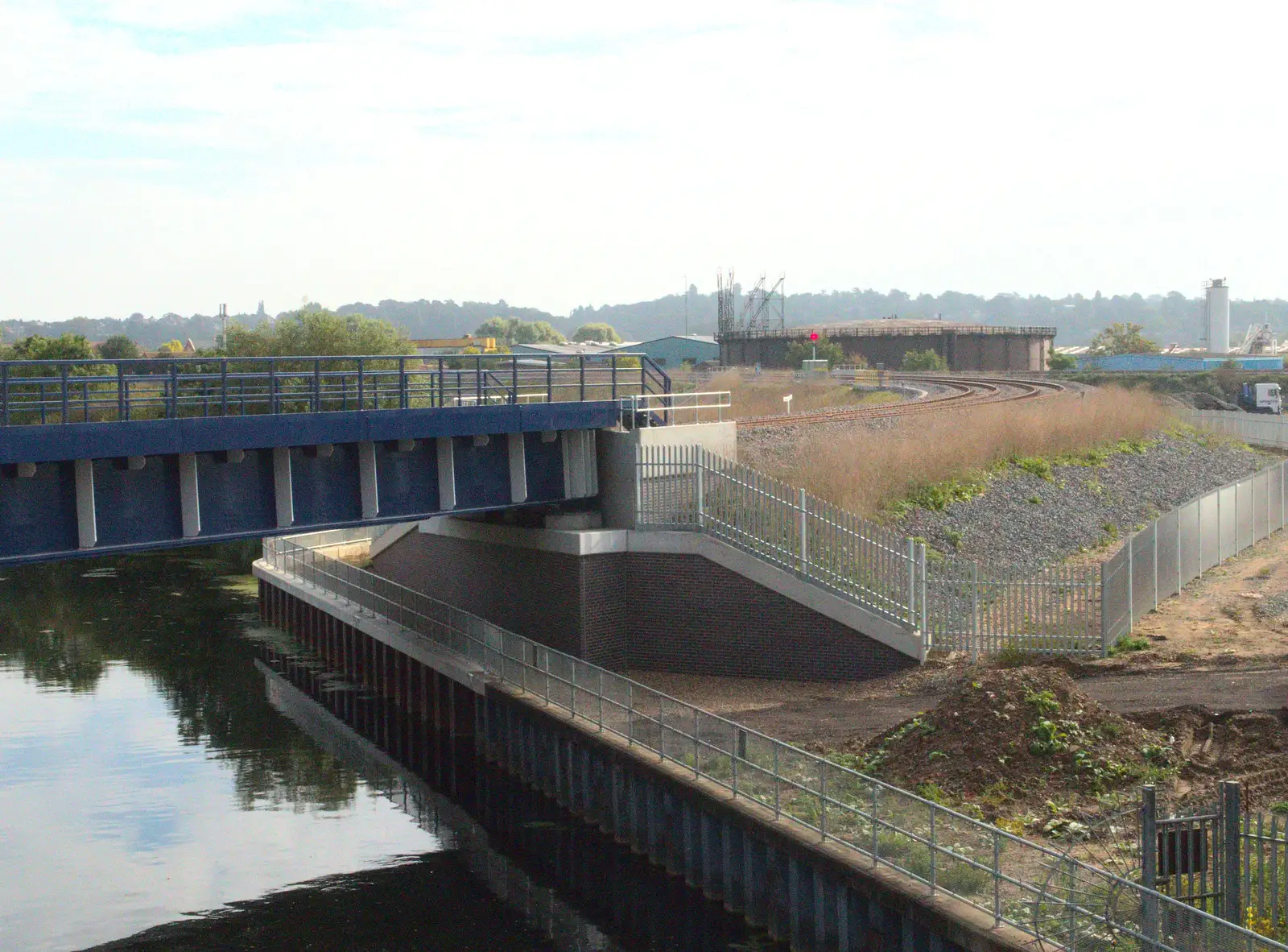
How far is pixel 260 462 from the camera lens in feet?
83.6

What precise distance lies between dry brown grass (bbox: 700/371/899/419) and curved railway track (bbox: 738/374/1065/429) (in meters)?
3.44

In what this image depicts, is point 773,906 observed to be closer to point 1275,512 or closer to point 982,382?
point 1275,512

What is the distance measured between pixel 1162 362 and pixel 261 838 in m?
134

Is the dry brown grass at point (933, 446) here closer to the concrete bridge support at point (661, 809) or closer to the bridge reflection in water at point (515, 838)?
the concrete bridge support at point (661, 809)

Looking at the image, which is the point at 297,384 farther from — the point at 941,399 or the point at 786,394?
the point at 941,399

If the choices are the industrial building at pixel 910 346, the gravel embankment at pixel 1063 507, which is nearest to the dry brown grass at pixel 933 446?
the gravel embankment at pixel 1063 507

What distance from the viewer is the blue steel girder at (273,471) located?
22422 mm

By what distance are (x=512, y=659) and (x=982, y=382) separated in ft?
181

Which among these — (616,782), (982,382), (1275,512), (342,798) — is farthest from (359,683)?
(982,382)

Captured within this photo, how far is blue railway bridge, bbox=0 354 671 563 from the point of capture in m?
22.5

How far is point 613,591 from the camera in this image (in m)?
30.4

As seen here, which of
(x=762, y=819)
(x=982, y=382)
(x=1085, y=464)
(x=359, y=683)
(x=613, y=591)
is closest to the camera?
(x=762, y=819)

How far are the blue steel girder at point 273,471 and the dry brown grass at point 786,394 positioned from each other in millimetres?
25908

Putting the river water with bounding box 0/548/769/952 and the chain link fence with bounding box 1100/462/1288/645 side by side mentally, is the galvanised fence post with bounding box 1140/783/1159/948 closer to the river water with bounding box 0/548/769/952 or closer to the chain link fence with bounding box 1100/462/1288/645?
the river water with bounding box 0/548/769/952
